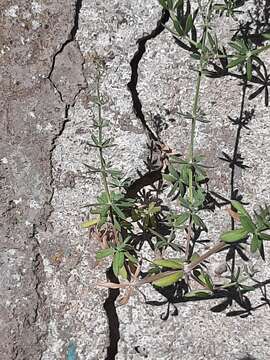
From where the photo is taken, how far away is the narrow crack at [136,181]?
8.47 ft

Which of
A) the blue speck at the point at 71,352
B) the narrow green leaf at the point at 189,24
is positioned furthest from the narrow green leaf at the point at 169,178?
the blue speck at the point at 71,352

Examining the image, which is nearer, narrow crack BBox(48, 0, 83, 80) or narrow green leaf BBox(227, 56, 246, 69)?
narrow green leaf BBox(227, 56, 246, 69)

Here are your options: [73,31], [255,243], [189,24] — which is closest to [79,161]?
[73,31]

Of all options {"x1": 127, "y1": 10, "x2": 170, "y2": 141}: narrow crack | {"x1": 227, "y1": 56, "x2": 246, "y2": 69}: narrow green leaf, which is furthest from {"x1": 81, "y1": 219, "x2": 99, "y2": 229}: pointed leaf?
{"x1": 227, "y1": 56, "x2": 246, "y2": 69}: narrow green leaf

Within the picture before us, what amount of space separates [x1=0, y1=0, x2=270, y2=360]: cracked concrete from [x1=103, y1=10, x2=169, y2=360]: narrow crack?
0.6 inches

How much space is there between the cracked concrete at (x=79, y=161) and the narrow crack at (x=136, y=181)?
0.05 feet

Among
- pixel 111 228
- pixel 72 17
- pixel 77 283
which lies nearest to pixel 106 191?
pixel 111 228

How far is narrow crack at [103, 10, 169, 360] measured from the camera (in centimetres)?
258

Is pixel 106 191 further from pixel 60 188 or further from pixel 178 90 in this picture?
pixel 178 90

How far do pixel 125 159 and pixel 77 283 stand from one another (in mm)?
433

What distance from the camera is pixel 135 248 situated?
2.62 m

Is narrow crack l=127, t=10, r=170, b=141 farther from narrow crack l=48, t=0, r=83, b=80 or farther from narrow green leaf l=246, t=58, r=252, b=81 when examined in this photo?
narrow green leaf l=246, t=58, r=252, b=81

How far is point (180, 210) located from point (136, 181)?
0.17 meters

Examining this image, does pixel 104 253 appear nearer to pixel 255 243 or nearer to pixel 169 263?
pixel 169 263
